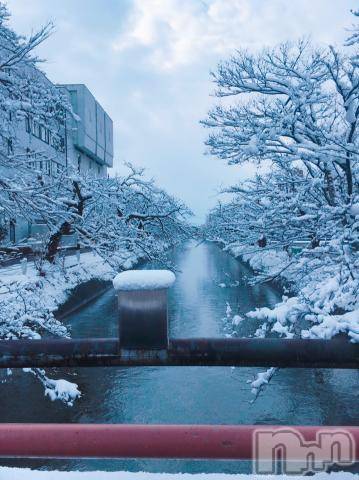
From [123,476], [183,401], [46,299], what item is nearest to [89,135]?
[46,299]

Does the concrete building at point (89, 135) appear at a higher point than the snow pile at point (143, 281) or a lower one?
higher

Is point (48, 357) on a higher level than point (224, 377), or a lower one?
higher

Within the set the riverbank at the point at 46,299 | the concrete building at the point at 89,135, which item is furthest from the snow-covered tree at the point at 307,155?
the concrete building at the point at 89,135

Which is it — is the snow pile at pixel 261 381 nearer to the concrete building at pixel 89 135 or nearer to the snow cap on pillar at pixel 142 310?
the snow cap on pillar at pixel 142 310

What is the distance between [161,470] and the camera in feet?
23.1

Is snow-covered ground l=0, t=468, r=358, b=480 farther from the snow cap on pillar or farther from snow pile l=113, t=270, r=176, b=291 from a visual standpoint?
snow pile l=113, t=270, r=176, b=291

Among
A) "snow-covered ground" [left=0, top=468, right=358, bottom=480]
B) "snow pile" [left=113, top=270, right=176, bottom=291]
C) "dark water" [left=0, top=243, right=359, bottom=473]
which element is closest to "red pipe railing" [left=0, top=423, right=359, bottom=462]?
"snow-covered ground" [left=0, top=468, right=358, bottom=480]

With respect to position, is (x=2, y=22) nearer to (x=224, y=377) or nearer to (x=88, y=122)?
(x=224, y=377)

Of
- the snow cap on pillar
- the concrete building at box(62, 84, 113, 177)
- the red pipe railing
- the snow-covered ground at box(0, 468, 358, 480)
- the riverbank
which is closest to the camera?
the red pipe railing

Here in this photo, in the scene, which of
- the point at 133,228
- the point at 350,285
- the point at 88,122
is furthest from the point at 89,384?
the point at 88,122

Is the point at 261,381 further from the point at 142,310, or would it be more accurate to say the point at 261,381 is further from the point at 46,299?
the point at 46,299

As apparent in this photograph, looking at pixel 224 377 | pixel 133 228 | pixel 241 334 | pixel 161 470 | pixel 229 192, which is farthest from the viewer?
pixel 133 228

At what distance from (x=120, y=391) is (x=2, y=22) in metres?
8.52

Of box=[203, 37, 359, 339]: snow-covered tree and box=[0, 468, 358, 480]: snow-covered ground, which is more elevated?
box=[203, 37, 359, 339]: snow-covered tree
